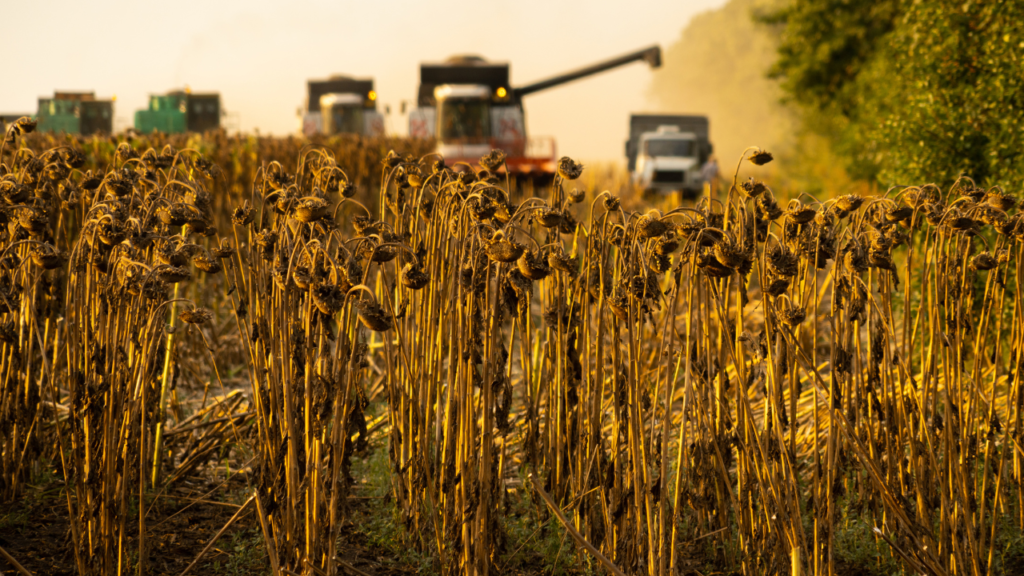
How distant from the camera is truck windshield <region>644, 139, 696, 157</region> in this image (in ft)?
65.1

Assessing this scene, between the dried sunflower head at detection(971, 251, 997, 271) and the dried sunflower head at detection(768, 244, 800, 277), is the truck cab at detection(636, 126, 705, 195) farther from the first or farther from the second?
the dried sunflower head at detection(768, 244, 800, 277)

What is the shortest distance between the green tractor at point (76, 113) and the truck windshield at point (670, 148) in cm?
1129

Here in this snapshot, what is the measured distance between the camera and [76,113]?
1670 centimetres

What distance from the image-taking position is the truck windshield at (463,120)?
49.3 feet

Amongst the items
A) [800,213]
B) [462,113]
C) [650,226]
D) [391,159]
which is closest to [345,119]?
[462,113]

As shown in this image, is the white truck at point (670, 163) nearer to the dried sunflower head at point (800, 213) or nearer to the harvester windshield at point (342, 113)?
the harvester windshield at point (342, 113)

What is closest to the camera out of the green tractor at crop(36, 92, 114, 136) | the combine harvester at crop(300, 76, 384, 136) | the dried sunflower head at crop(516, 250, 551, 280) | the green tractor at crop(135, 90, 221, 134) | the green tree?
the dried sunflower head at crop(516, 250, 551, 280)

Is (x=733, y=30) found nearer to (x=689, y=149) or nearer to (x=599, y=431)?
(x=689, y=149)

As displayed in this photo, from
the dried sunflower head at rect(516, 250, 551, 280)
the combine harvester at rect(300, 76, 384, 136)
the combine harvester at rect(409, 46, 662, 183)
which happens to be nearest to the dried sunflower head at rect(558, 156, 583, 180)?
the dried sunflower head at rect(516, 250, 551, 280)

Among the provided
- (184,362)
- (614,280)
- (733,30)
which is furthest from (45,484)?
(733,30)

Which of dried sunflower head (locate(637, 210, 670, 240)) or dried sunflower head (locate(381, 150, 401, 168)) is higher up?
dried sunflower head (locate(381, 150, 401, 168))

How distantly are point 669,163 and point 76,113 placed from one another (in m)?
12.2

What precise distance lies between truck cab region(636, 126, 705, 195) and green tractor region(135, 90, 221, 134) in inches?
363

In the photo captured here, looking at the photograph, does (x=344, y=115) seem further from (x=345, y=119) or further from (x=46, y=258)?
(x=46, y=258)
